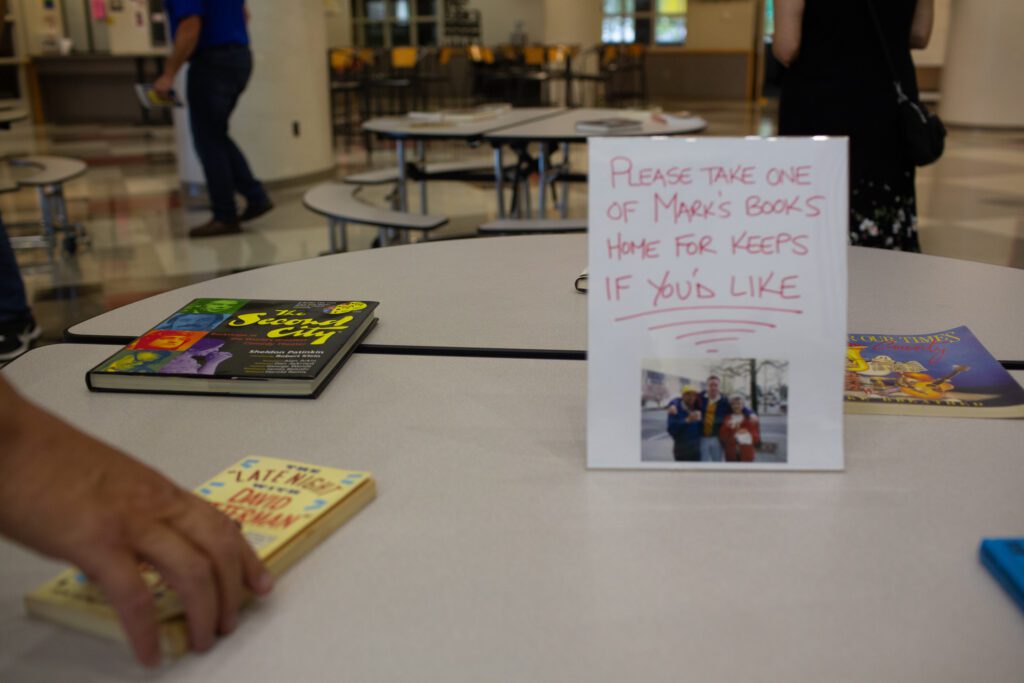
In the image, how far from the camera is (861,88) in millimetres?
→ 2049

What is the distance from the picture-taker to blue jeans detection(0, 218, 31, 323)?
7.84ft

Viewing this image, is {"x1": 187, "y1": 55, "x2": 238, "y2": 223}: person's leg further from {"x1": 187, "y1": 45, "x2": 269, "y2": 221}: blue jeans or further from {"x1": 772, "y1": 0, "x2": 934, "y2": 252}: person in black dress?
{"x1": 772, "y1": 0, "x2": 934, "y2": 252}: person in black dress

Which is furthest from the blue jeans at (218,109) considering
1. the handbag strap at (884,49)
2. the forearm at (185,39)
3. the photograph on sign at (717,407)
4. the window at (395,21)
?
the window at (395,21)

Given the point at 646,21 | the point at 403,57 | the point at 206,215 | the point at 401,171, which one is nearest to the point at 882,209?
the point at 401,171

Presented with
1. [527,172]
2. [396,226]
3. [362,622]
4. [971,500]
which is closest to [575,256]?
[971,500]

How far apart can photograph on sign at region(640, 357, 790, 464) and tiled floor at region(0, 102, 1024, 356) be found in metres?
2.97

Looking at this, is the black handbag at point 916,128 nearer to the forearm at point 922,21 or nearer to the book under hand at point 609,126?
the forearm at point 922,21

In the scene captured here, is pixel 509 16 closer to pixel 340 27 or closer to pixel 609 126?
pixel 340 27

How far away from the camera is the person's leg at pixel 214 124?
14.4 ft

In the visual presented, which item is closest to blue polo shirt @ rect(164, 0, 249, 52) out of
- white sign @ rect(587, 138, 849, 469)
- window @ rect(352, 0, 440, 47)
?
white sign @ rect(587, 138, 849, 469)

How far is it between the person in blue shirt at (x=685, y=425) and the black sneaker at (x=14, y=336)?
233cm

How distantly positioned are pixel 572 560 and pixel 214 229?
4581mm

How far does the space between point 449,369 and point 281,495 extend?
317mm

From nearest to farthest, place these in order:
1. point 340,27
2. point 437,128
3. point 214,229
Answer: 1. point 437,128
2. point 214,229
3. point 340,27
